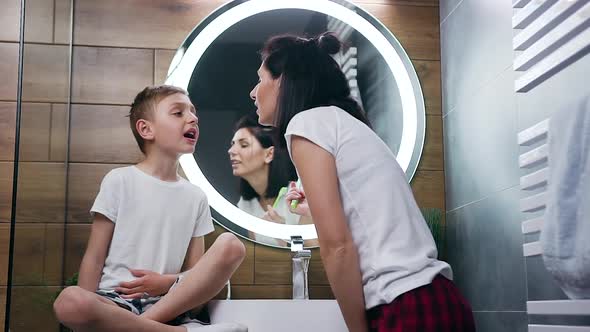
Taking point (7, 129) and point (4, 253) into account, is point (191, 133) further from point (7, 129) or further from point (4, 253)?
point (4, 253)

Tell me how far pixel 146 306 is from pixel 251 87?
33.4 inches

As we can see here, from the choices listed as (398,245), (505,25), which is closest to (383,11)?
(505,25)

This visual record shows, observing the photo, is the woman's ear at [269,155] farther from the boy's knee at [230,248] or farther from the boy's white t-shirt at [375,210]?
the boy's white t-shirt at [375,210]

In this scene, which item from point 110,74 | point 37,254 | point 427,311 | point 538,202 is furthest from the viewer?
point 110,74

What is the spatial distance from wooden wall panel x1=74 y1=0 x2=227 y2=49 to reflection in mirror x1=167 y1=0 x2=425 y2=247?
0.16ft

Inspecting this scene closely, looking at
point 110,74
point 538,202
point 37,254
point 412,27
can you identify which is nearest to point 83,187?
point 110,74

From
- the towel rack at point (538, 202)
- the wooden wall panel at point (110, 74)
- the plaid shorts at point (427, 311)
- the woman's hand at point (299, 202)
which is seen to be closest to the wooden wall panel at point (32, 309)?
the wooden wall panel at point (110, 74)

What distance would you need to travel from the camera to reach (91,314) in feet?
5.57

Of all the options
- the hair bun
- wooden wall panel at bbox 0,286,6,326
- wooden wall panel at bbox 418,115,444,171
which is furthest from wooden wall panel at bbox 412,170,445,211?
wooden wall panel at bbox 0,286,6,326

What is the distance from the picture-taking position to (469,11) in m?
2.34

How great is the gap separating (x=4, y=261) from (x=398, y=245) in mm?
944

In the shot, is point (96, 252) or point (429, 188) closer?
point (96, 252)

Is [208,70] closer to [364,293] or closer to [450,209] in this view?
[450,209]

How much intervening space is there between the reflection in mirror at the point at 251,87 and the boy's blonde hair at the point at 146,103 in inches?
4.6
